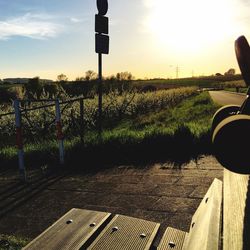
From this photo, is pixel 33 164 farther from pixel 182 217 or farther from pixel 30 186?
pixel 182 217

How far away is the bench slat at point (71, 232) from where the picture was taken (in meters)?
1.88

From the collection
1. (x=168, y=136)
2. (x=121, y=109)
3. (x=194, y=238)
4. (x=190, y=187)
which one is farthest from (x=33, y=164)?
(x=121, y=109)

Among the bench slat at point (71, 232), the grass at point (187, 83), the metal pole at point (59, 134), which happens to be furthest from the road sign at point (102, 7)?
the grass at point (187, 83)

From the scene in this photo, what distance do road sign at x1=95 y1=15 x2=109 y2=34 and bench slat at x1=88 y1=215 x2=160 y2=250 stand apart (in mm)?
5622

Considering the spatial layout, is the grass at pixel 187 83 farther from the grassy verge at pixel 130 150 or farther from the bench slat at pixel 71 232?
the bench slat at pixel 71 232

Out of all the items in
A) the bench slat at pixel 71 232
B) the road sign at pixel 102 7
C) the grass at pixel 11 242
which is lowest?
the grass at pixel 11 242

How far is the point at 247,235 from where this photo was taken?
99cm

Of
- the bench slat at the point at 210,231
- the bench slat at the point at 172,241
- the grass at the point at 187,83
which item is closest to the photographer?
the bench slat at the point at 210,231

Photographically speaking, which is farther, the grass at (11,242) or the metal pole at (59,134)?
the metal pole at (59,134)

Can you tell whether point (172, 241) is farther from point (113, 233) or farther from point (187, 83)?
point (187, 83)

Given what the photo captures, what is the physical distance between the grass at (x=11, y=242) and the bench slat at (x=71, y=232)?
1001 mm

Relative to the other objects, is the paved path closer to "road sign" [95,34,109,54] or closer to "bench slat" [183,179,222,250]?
"bench slat" [183,179,222,250]

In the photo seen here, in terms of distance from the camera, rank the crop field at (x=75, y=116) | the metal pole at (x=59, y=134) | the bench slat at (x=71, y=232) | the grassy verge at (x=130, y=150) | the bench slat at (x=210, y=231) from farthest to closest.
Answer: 1. the crop field at (x=75, y=116)
2. the grassy verge at (x=130, y=150)
3. the metal pole at (x=59, y=134)
4. the bench slat at (x=71, y=232)
5. the bench slat at (x=210, y=231)

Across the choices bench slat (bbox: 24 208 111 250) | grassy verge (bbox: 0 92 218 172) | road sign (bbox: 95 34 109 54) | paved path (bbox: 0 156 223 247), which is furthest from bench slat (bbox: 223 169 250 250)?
road sign (bbox: 95 34 109 54)
